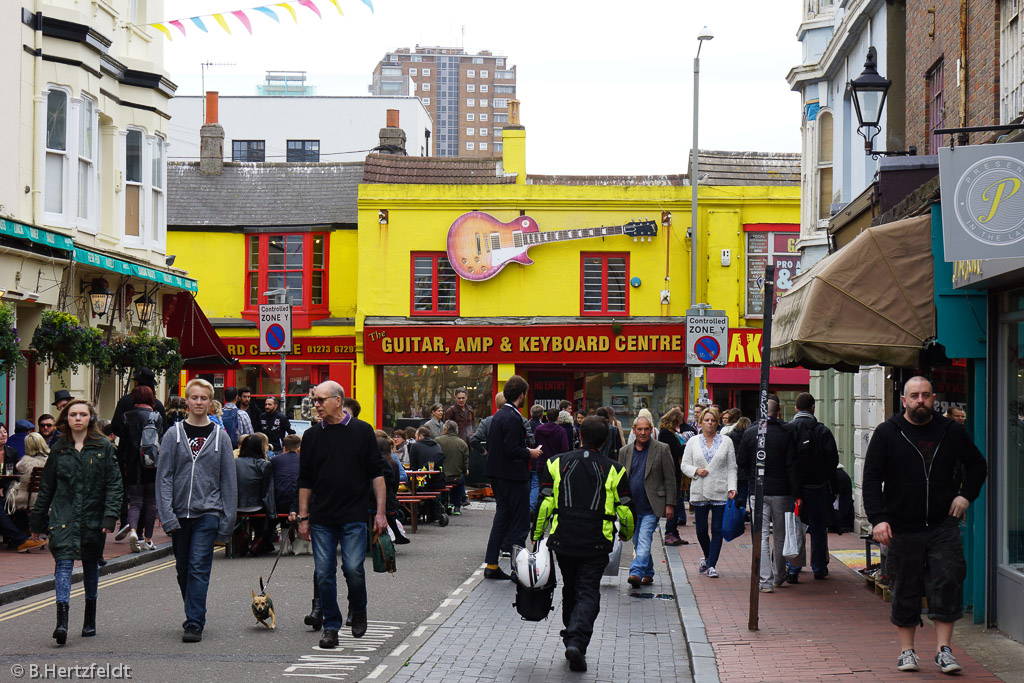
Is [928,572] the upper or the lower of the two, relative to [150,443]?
lower

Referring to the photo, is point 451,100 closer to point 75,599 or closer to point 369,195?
point 369,195

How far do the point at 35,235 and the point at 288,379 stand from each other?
15916mm

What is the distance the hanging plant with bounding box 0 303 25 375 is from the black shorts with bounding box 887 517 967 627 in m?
9.63

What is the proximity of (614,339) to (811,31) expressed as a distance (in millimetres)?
11927

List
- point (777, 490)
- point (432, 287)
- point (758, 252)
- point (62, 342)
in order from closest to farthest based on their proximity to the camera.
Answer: point (777, 490) < point (62, 342) < point (758, 252) < point (432, 287)

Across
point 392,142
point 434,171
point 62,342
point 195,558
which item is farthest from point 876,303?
point 392,142

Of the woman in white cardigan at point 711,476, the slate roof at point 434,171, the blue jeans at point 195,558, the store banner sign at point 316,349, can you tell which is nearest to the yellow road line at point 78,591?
the blue jeans at point 195,558

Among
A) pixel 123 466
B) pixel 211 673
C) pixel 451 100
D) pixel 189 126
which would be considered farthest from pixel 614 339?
pixel 451 100

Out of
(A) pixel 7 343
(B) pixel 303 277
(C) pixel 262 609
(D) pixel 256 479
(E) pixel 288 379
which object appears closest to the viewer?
(C) pixel 262 609

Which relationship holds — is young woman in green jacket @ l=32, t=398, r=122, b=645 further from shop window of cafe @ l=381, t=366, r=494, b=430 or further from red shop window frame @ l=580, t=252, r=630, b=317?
red shop window frame @ l=580, t=252, r=630, b=317

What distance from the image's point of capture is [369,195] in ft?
106

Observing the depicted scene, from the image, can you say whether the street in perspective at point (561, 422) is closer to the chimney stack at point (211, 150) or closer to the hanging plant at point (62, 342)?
the hanging plant at point (62, 342)

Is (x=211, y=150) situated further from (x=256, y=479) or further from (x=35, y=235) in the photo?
(x=256, y=479)

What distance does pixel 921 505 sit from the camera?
807 cm
